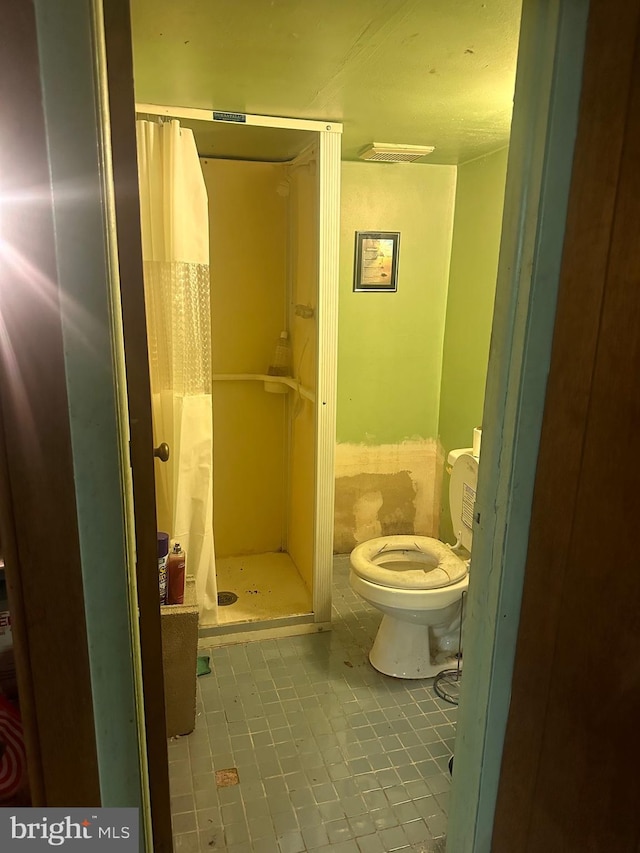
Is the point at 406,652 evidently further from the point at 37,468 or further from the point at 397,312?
the point at 37,468

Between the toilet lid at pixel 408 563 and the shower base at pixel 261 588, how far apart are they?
1.38ft

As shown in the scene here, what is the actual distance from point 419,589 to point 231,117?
1801mm

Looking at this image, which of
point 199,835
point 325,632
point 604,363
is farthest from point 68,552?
point 325,632

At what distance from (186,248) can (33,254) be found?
4.03ft

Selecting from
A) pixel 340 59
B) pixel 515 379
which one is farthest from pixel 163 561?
pixel 340 59

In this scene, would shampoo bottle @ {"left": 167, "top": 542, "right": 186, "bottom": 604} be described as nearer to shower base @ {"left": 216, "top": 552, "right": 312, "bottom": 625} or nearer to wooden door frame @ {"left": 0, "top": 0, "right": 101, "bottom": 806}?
shower base @ {"left": 216, "top": 552, "right": 312, "bottom": 625}

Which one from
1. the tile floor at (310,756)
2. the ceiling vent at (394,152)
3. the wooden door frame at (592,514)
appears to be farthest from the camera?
the ceiling vent at (394,152)

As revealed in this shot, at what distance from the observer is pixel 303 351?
2.59 m

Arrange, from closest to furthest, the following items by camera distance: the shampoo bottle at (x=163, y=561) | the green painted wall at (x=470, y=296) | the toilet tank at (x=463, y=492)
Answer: the shampoo bottle at (x=163, y=561) → the toilet tank at (x=463, y=492) → the green painted wall at (x=470, y=296)

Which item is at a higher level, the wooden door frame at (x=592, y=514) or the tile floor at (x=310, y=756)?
the wooden door frame at (x=592, y=514)

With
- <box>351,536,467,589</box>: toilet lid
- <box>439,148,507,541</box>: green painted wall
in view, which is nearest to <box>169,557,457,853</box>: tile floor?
<box>351,536,467,589</box>: toilet lid

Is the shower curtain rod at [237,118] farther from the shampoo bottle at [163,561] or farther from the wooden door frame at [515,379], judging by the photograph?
the shampoo bottle at [163,561]

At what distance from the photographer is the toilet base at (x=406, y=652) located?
2205 mm
